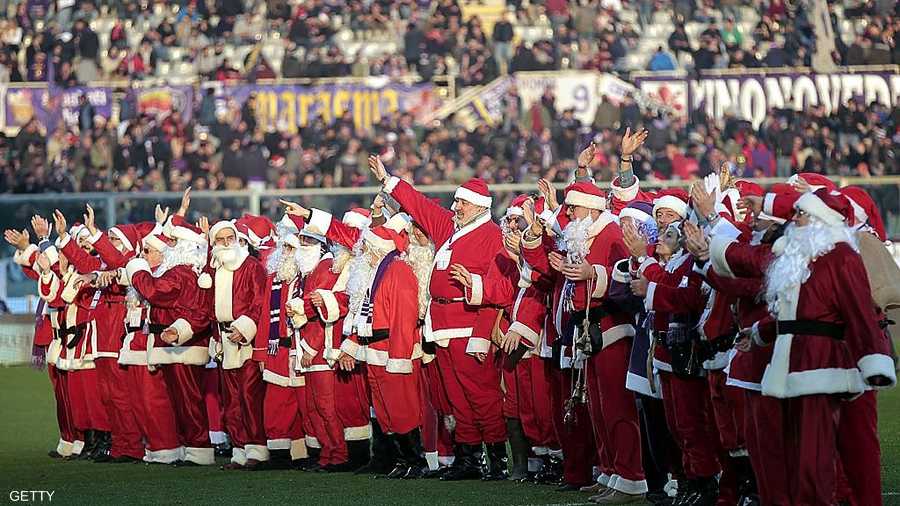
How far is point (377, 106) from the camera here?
28125mm

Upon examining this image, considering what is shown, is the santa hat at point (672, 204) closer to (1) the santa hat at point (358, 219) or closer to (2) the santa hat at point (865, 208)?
(2) the santa hat at point (865, 208)

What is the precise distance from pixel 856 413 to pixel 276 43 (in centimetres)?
2420

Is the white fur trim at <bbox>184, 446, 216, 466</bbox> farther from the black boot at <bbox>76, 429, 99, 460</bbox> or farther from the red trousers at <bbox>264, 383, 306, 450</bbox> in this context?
the black boot at <bbox>76, 429, 99, 460</bbox>

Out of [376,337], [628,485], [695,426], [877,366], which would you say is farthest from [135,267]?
[877,366]

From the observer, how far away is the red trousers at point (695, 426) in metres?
9.28

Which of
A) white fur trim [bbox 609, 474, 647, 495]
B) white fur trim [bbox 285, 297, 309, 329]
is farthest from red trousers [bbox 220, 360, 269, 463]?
white fur trim [bbox 609, 474, 647, 495]

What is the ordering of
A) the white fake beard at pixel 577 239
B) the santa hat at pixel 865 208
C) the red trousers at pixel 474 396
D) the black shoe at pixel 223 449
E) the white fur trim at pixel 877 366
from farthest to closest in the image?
the black shoe at pixel 223 449 → the red trousers at pixel 474 396 → the white fake beard at pixel 577 239 → the santa hat at pixel 865 208 → the white fur trim at pixel 877 366

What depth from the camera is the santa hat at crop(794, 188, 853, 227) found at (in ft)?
24.9

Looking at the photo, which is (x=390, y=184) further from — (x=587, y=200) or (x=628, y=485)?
(x=628, y=485)

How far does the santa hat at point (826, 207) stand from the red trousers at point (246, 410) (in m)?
6.17

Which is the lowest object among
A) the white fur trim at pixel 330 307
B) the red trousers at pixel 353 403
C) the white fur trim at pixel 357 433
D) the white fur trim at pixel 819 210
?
the white fur trim at pixel 357 433

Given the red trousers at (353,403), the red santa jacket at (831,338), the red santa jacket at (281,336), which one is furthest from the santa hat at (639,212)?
the red santa jacket at (281,336)

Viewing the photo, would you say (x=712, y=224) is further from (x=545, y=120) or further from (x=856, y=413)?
(x=545, y=120)

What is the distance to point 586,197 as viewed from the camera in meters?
10.5
